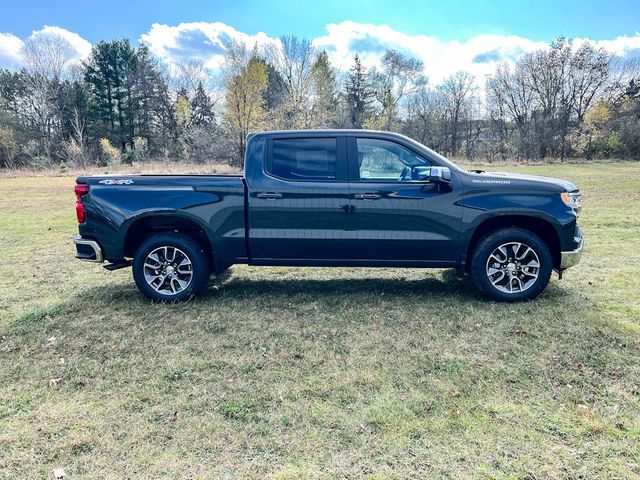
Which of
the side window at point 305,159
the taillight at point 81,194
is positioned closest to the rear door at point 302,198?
the side window at point 305,159

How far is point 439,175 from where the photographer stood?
419 centimetres

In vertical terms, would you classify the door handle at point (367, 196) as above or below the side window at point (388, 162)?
below

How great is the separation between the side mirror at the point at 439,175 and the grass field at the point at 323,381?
134 centimetres

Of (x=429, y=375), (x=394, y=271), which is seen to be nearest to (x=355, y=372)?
(x=429, y=375)

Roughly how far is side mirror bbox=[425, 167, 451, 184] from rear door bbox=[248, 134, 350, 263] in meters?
0.87

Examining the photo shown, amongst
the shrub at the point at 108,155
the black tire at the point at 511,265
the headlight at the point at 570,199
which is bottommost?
the black tire at the point at 511,265

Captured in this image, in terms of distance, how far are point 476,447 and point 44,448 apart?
246 centimetres

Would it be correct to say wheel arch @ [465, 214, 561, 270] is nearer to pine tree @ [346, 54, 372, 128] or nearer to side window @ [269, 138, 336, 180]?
side window @ [269, 138, 336, 180]

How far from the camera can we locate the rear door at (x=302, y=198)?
441 centimetres

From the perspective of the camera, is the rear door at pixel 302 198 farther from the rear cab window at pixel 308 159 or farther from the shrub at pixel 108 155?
the shrub at pixel 108 155


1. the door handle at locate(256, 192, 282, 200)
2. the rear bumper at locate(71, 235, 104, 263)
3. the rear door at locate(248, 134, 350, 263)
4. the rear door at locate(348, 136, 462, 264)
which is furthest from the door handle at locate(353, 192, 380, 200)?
the rear bumper at locate(71, 235, 104, 263)

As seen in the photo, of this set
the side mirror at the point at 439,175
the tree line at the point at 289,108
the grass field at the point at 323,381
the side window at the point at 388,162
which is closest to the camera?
the grass field at the point at 323,381

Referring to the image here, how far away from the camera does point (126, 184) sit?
449 cm

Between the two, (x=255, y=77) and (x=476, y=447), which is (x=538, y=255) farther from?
(x=255, y=77)
